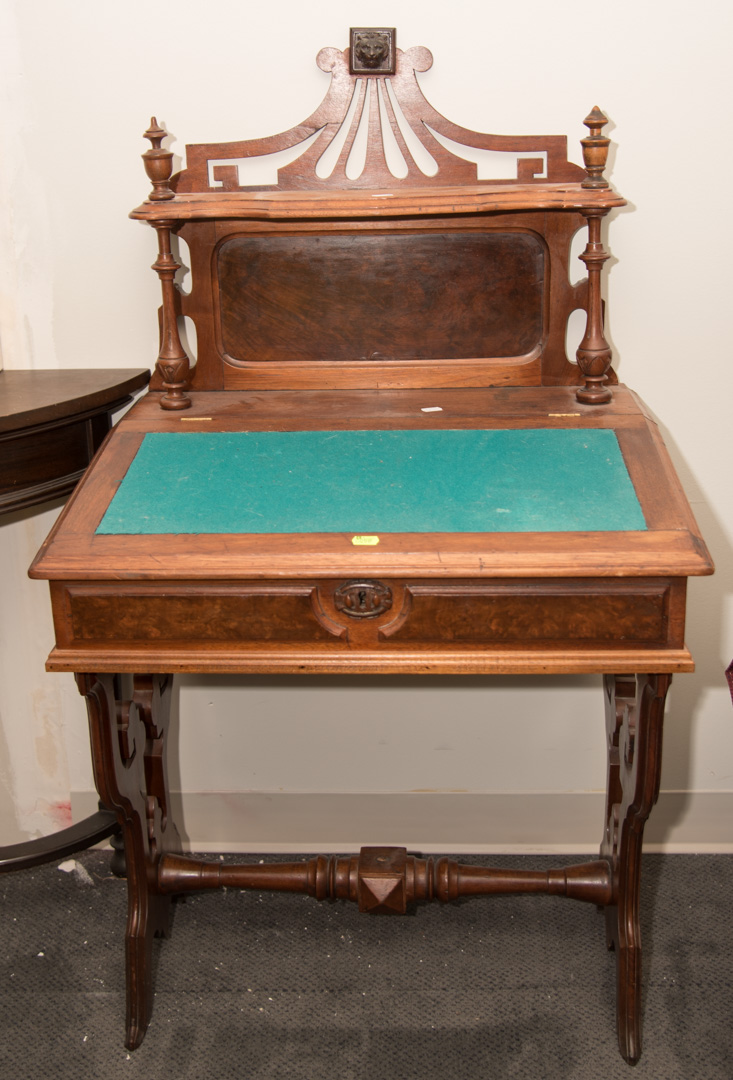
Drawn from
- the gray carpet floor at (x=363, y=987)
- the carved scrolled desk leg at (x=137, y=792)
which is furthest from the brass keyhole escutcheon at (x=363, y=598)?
the gray carpet floor at (x=363, y=987)

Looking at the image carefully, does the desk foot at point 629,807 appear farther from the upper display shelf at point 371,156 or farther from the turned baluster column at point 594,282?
the upper display shelf at point 371,156

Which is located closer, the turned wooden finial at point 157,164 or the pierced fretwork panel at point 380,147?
the turned wooden finial at point 157,164

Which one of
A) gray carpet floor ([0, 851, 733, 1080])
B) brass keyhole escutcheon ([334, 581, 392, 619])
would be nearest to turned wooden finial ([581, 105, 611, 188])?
brass keyhole escutcheon ([334, 581, 392, 619])

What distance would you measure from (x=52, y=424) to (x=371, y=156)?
88cm

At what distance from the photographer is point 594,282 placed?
2.19 metres

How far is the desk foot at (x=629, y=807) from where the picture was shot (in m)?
2.05

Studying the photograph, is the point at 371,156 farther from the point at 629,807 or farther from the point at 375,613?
the point at 629,807

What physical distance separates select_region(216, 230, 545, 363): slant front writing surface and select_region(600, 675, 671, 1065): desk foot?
816 millimetres

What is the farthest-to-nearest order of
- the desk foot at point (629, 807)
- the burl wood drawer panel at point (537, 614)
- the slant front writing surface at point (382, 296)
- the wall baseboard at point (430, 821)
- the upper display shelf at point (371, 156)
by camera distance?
the wall baseboard at point (430, 821), the slant front writing surface at point (382, 296), the upper display shelf at point (371, 156), the desk foot at point (629, 807), the burl wood drawer panel at point (537, 614)

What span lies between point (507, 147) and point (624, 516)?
89 cm

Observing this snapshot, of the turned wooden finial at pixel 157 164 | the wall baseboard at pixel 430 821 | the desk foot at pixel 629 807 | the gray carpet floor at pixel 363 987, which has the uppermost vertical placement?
the turned wooden finial at pixel 157 164

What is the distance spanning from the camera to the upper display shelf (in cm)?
219

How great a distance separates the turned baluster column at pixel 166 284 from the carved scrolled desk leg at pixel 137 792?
633 millimetres

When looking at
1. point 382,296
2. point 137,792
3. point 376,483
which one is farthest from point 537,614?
point 137,792
